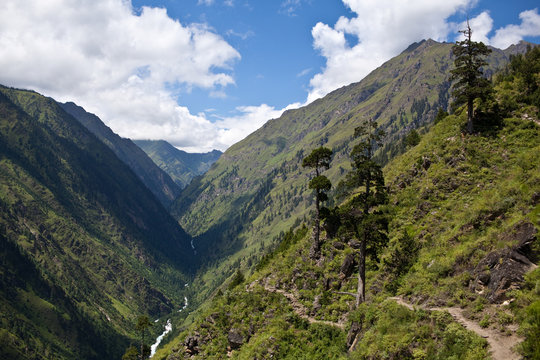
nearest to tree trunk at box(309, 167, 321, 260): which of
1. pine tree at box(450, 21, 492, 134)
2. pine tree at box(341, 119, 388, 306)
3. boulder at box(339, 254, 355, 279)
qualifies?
boulder at box(339, 254, 355, 279)

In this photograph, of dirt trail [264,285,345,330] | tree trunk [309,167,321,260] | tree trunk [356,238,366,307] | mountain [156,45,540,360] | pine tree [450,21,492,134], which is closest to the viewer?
mountain [156,45,540,360]

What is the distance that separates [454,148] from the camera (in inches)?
1756

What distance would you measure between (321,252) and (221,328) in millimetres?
20572

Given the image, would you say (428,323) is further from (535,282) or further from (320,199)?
(320,199)

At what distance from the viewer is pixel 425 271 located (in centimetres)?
2859

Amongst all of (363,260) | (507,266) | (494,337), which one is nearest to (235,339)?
(363,260)

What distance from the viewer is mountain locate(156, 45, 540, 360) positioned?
62.1ft

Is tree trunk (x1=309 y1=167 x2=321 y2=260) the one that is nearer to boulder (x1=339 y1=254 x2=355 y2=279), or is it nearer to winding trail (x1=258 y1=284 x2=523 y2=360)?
boulder (x1=339 y1=254 x2=355 y2=279)

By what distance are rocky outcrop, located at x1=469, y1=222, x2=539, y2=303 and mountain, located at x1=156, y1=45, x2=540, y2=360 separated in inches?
3.1

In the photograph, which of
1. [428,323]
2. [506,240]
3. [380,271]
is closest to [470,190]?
[380,271]

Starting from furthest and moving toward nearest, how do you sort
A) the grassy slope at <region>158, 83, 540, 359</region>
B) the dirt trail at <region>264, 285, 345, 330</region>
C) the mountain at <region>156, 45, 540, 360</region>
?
1. the dirt trail at <region>264, 285, 345, 330</region>
2. the grassy slope at <region>158, 83, 540, 359</region>
3. the mountain at <region>156, 45, 540, 360</region>

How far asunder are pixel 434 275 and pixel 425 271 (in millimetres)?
1927

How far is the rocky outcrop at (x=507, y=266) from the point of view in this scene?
19453 mm

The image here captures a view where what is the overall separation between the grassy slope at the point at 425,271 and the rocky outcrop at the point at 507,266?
0.63 m
